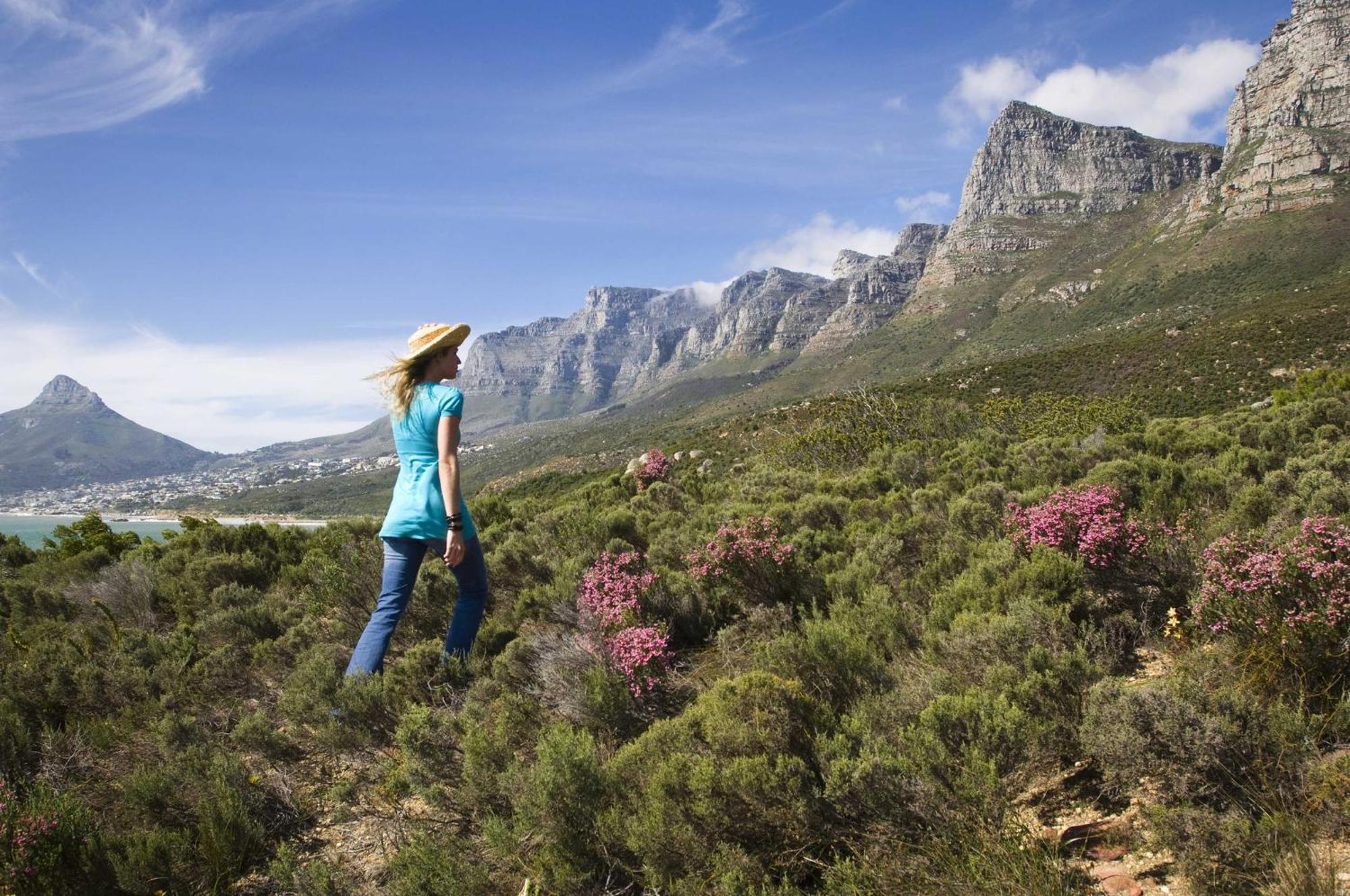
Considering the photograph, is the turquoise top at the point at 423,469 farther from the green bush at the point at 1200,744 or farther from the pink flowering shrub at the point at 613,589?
the green bush at the point at 1200,744

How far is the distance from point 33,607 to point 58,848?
6.84 m

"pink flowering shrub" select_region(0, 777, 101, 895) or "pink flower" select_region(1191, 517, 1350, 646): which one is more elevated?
"pink flower" select_region(1191, 517, 1350, 646)

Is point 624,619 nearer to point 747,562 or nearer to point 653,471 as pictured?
point 747,562

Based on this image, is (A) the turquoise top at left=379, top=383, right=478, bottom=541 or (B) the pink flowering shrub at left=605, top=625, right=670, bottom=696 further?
(A) the turquoise top at left=379, top=383, right=478, bottom=541

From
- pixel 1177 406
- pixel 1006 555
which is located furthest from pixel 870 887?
pixel 1177 406

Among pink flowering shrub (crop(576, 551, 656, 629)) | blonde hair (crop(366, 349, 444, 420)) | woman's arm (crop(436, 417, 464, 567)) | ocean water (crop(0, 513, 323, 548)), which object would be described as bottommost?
ocean water (crop(0, 513, 323, 548))

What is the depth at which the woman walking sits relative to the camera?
4086mm

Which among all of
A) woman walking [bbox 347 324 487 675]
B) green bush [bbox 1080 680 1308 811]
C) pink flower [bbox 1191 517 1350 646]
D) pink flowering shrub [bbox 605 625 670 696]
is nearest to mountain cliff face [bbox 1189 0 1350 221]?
pink flower [bbox 1191 517 1350 646]

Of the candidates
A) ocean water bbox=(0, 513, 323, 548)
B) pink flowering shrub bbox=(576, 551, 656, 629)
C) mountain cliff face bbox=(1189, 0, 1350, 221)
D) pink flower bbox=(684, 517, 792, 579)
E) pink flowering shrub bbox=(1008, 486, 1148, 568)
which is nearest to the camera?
pink flowering shrub bbox=(1008, 486, 1148, 568)

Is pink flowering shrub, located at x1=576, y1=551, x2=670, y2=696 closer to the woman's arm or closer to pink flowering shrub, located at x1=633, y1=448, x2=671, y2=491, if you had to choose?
the woman's arm

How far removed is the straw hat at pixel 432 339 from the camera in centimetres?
428

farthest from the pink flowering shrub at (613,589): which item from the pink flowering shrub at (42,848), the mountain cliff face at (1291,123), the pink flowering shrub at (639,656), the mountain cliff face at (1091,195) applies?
the mountain cliff face at (1091,195)

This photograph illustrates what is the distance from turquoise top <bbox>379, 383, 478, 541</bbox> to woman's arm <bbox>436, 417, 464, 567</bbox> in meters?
0.08

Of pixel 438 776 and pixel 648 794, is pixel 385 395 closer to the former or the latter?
pixel 438 776
